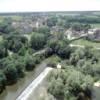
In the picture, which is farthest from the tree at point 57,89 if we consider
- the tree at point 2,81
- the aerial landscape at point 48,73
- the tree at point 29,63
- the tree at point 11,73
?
the tree at point 29,63

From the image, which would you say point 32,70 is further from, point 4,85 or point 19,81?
point 4,85

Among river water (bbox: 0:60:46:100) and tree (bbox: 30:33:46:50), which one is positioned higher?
tree (bbox: 30:33:46:50)

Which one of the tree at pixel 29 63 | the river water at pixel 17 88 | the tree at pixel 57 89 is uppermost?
the tree at pixel 57 89

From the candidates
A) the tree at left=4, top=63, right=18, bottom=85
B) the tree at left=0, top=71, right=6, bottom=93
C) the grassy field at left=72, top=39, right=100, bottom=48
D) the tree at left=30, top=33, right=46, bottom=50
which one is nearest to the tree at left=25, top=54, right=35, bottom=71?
the tree at left=4, top=63, right=18, bottom=85

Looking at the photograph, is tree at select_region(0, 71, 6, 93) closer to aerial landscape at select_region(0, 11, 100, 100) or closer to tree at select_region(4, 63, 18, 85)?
aerial landscape at select_region(0, 11, 100, 100)

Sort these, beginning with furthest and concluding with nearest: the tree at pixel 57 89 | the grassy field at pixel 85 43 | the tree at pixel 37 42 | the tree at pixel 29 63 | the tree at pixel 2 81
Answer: the grassy field at pixel 85 43, the tree at pixel 37 42, the tree at pixel 29 63, the tree at pixel 2 81, the tree at pixel 57 89

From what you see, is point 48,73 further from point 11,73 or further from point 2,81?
point 2,81

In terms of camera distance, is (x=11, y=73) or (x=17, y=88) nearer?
(x=17, y=88)

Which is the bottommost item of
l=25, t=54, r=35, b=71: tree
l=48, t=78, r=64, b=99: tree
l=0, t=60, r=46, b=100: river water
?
l=0, t=60, r=46, b=100: river water

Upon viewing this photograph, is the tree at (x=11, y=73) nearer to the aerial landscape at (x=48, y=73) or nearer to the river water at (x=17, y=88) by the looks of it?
the aerial landscape at (x=48, y=73)

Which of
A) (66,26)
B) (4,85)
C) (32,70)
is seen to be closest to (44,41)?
(32,70)

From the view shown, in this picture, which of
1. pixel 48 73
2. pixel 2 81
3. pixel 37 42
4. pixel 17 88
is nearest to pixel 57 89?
pixel 17 88
